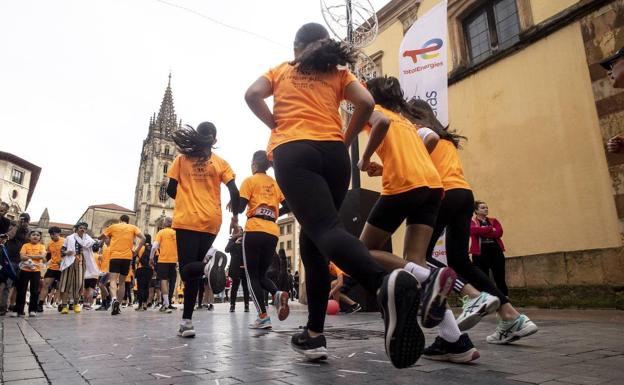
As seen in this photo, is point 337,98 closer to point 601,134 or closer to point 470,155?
point 601,134

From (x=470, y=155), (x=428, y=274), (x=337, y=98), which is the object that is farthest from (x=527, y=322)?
(x=470, y=155)

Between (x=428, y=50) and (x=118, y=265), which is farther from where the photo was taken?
(x=118, y=265)

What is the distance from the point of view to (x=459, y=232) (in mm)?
3297

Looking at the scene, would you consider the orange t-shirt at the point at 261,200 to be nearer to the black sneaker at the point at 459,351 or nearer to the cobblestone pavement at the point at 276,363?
the cobblestone pavement at the point at 276,363

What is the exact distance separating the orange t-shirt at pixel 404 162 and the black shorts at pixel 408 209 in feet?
0.13

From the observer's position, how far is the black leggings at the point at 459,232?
3271 mm

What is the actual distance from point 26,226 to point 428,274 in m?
9.45

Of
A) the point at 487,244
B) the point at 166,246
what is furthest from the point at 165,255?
the point at 487,244

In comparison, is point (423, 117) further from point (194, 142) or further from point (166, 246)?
point (166, 246)

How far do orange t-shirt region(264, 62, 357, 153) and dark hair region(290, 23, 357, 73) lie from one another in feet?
0.19

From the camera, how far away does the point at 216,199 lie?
4461 mm

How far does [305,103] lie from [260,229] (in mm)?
2663

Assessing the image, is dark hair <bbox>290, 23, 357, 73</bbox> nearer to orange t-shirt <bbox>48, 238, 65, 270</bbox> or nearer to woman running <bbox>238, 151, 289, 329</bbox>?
woman running <bbox>238, 151, 289, 329</bbox>

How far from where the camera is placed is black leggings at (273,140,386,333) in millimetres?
1908
